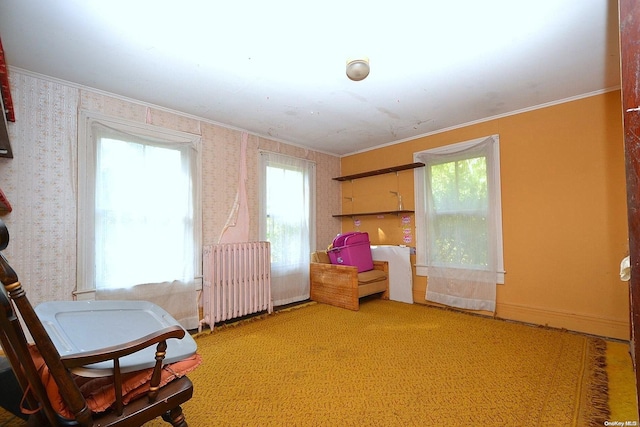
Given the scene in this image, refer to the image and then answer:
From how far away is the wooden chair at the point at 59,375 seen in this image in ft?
2.78

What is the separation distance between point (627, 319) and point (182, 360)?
3580 millimetres

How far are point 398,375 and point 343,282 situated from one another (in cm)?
179

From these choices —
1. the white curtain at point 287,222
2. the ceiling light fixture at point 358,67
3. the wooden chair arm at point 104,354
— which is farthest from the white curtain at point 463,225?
the wooden chair arm at point 104,354

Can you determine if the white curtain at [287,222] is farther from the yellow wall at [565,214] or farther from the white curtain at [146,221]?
the yellow wall at [565,214]

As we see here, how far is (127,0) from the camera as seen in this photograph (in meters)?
1.64

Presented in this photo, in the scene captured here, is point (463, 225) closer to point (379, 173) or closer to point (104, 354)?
point (379, 173)

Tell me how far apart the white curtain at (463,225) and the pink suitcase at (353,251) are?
802 millimetres

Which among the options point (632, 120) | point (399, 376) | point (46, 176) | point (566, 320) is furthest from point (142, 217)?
point (566, 320)

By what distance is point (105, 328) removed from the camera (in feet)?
4.07

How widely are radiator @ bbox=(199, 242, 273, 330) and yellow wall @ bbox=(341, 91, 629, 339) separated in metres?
2.76

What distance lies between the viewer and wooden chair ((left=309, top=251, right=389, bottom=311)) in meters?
3.72

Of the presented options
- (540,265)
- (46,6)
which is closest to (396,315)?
(540,265)

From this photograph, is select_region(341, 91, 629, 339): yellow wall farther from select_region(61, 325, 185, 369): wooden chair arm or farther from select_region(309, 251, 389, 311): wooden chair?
select_region(61, 325, 185, 369): wooden chair arm

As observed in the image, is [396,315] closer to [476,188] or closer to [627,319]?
[476,188]
